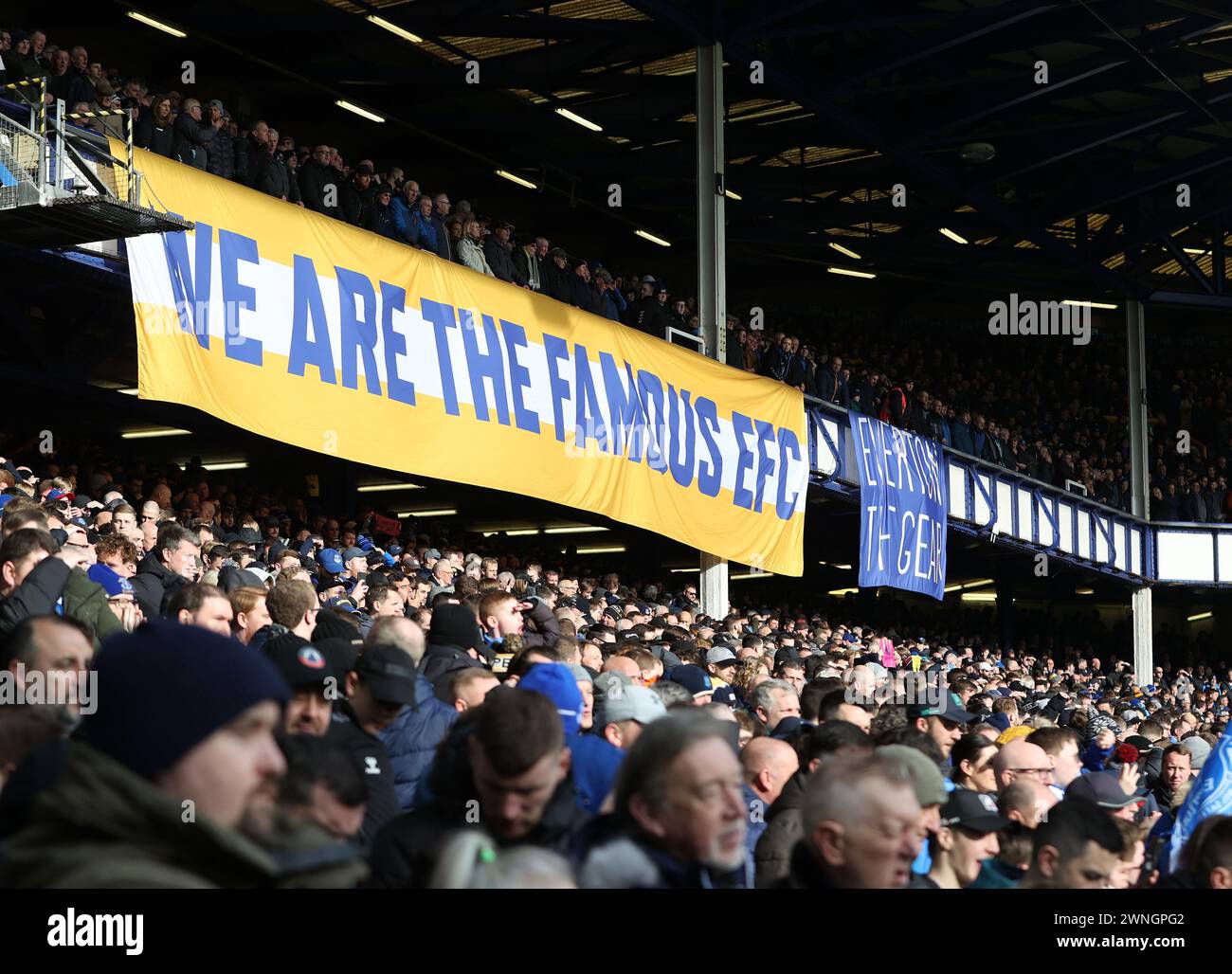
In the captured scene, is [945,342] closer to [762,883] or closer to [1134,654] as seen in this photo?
[1134,654]

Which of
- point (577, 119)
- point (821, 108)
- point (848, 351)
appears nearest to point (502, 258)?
point (577, 119)

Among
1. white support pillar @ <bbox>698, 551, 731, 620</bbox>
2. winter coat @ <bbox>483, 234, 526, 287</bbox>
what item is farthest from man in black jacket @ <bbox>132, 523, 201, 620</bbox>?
white support pillar @ <bbox>698, 551, 731, 620</bbox>

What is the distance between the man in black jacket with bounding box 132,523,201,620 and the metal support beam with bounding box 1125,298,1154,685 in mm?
25254

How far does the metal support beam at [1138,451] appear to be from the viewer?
30453 millimetres

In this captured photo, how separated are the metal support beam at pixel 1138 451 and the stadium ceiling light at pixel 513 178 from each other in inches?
514

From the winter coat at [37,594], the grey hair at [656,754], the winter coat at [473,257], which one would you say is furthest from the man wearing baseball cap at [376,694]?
the winter coat at [473,257]

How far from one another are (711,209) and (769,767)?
15.4m

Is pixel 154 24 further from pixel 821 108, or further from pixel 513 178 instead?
pixel 821 108

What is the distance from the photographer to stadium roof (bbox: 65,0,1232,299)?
65.1 ft

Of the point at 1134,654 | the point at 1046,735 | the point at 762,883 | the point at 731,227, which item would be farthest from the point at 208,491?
the point at 1134,654

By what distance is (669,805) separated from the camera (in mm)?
2932

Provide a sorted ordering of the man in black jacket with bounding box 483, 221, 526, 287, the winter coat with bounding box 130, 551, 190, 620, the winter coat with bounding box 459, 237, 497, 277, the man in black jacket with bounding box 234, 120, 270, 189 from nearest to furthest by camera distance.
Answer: the winter coat with bounding box 130, 551, 190, 620
the man in black jacket with bounding box 234, 120, 270, 189
the winter coat with bounding box 459, 237, 497, 277
the man in black jacket with bounding box 483, 221, 526, 287

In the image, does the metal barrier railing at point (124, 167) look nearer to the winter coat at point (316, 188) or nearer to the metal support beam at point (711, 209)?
the winter coat at point (316, 188)

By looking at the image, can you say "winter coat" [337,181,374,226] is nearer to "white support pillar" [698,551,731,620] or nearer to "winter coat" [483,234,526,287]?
"winter coat" [483,234,526,287]
